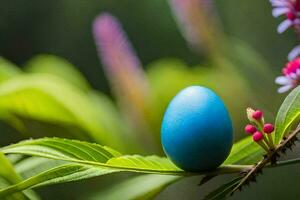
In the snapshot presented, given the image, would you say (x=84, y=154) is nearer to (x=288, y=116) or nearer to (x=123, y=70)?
(x=288, y=116)

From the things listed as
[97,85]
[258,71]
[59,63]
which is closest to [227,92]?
[258,71]

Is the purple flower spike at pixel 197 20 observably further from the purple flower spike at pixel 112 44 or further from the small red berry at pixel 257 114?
the small red berry at pixel 257 114

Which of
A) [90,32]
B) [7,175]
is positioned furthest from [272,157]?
[90,32]

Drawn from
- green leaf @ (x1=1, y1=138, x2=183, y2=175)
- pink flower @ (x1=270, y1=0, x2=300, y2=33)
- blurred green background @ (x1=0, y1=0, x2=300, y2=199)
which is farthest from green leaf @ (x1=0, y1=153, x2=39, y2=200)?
blurred green background @ (x1=0, y1=0, x2=300, y2=199)

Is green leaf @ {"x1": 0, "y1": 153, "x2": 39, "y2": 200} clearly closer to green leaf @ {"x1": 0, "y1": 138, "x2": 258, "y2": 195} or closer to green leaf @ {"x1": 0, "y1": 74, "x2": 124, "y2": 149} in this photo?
green leaf @ {"x1": 0, "y1": 138, "x2": 258, "y2": 195}

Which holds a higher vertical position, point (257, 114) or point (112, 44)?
point (112, 44)

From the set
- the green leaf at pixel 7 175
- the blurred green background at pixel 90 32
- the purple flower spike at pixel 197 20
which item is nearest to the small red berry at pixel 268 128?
the green leaf at pixel 7 175
